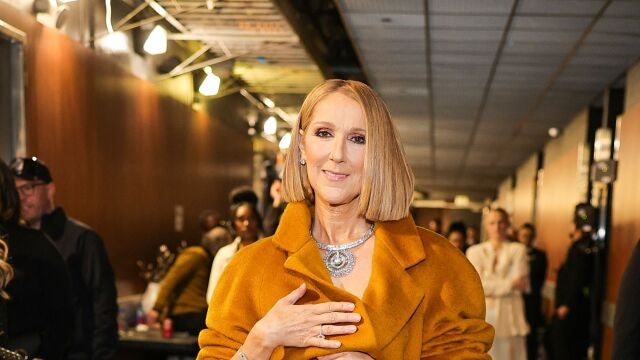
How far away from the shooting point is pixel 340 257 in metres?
2.07

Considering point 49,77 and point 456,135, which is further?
point 456,135

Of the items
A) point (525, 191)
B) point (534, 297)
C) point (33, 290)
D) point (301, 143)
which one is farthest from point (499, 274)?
point (525, 191)

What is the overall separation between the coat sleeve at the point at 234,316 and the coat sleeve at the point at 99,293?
270 cm

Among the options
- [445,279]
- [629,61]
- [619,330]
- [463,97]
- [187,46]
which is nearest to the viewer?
[445,279]

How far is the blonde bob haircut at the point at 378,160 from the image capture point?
1995 mm

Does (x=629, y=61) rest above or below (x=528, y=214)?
above

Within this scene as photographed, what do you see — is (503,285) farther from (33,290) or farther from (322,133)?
(322,133)

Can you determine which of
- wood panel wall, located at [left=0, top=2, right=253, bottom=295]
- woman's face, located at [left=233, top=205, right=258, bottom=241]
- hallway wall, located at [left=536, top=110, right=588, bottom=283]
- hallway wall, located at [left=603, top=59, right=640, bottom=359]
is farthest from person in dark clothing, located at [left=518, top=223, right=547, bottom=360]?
woman's face, located at [left=233, top=205, right=258, bottom=241]

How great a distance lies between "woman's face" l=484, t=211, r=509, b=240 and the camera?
6.85 metres

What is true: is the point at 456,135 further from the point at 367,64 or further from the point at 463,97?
the point at 367,64

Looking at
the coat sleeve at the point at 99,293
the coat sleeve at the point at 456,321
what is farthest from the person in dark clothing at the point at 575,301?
the coat sleeve at the point at 456,321

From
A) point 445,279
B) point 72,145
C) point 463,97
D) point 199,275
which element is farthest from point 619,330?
point 463,97

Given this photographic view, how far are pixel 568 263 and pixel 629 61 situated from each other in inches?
79.5

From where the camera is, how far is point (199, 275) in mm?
6301
